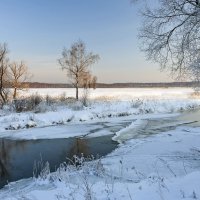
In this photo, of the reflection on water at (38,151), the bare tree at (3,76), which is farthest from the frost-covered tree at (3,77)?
the reflection on water at (38,151)

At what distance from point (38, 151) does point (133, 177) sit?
707 cm

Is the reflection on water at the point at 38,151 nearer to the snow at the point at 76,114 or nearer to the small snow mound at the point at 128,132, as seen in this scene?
the small snow mound at the point at 128,132

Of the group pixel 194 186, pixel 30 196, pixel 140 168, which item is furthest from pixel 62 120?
pixel 194 186

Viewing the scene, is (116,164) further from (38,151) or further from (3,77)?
(3,77)

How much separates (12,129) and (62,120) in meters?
4.20

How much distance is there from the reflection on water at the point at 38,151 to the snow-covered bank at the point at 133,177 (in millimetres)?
1286

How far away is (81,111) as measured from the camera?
92.2 ft

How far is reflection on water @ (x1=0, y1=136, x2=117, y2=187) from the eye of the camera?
1192cm

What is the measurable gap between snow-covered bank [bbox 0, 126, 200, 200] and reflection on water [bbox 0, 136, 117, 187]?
1.29 m

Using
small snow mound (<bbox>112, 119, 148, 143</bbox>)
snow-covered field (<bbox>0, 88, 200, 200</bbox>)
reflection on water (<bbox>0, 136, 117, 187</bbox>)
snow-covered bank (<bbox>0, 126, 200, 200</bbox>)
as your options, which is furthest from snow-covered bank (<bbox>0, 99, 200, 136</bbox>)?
snow-covered bank (<bbox>0, 126, 200, 200</bbox>)

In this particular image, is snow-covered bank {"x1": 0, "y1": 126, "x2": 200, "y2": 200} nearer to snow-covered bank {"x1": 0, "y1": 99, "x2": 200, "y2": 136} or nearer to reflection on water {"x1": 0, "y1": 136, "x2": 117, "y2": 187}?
reflection on water {"x1": 0, "y1": 136, "x2": 117, "y2": 187}

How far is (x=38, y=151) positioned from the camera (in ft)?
49.9

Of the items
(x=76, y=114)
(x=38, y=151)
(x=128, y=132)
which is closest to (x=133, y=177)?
(x=38, y=151)

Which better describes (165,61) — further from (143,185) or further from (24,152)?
(143,185)
